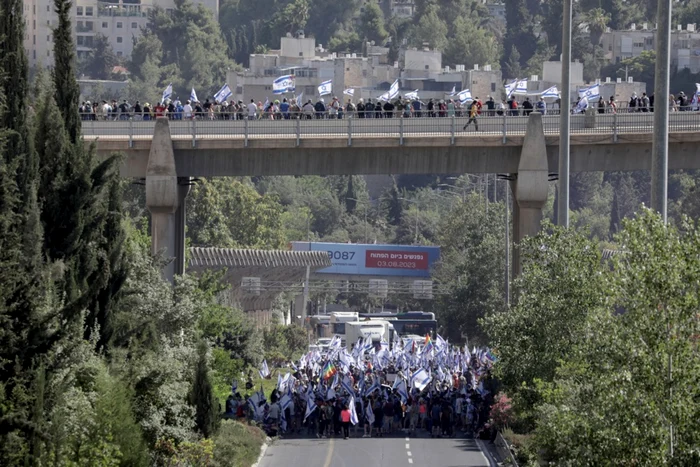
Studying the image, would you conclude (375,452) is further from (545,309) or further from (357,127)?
(545,309)

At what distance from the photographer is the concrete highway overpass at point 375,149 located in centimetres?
4978

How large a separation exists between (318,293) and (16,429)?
90488mm

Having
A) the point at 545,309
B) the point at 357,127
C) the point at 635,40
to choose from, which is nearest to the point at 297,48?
the point at 635,40

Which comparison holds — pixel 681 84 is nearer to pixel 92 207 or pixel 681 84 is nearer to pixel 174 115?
pixel 174 115

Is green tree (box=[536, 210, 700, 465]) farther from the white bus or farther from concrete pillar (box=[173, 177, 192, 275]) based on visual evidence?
the white bus

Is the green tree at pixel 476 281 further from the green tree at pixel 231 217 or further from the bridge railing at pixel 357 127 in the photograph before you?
the bridge railing at pixel 357 127

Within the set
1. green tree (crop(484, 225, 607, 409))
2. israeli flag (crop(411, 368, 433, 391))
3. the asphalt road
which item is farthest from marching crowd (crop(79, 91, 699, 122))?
green tree (crop(484, 225, 607, 409))

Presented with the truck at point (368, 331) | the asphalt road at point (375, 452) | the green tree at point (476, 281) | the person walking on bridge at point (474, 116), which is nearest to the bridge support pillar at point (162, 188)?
the asphalt road at point (375, 452)

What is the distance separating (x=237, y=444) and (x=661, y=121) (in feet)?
54.7

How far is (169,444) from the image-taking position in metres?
33.5

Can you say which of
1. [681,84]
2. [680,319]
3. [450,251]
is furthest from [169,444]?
[681,84]

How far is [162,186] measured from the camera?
49.8 m

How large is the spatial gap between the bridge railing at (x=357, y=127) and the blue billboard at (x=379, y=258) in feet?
197

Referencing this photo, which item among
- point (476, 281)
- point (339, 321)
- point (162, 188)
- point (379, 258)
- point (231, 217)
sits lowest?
point (339, 321)
